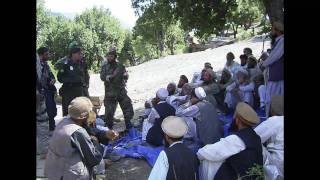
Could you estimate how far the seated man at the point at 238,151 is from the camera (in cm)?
452

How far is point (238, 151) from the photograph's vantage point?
454 centimetres

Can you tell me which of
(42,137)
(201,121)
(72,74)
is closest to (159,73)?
(72,74)

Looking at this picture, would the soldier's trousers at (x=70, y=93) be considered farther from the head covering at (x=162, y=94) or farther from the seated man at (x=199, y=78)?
the seated man at (x=199, y=78)

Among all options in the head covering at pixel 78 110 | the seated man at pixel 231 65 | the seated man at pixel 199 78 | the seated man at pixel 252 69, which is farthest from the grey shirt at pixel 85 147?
the seated man at pixel 231 65

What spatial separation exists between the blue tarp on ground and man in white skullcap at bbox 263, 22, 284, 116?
1.33 metres

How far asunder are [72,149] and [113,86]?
4.82 metres

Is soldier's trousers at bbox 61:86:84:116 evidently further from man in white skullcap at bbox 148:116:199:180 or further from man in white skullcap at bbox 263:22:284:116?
man in white skullcap at bbox 148:116:199:180

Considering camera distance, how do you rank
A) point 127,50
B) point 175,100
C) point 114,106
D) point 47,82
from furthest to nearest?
point 127,50 < point 114,106 < point 175,100 < point 47,82

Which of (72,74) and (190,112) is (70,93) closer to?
(72,74)

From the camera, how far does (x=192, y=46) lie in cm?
3189

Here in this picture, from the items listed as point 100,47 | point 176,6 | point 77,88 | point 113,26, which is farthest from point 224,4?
point 113,26

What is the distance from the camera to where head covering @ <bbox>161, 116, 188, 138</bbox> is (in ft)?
14.4

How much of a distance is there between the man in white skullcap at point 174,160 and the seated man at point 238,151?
273 millimetres
